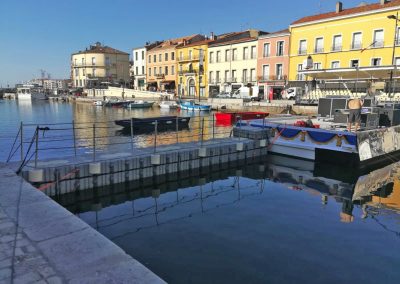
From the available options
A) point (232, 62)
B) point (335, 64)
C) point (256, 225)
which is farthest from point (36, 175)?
point (232, 62)

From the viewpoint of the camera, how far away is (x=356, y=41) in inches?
1679

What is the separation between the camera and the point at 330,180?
1425 centimetres

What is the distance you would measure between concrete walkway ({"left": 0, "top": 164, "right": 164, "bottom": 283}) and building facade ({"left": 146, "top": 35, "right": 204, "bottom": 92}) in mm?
69552

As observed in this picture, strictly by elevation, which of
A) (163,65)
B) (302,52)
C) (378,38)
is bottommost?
(302,52)

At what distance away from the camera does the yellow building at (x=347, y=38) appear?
39.7m

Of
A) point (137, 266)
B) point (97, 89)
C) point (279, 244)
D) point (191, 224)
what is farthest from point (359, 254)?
point (97, 89)

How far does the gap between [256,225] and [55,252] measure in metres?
5.26

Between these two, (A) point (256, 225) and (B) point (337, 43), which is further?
(B) point (337, 43)

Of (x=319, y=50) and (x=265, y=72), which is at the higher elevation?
(x=319, y=50)

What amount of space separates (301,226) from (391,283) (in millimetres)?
2787

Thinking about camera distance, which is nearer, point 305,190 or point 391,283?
point 391,283

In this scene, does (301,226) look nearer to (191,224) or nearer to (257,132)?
(191,224)

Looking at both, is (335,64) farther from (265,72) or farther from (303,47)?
(265,72)

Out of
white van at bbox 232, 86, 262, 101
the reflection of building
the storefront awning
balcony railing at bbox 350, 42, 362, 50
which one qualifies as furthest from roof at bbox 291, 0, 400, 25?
the reflection of building
